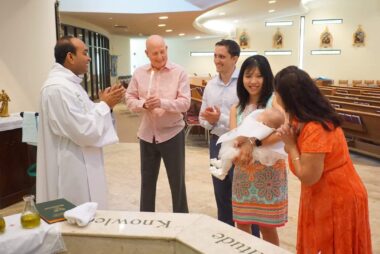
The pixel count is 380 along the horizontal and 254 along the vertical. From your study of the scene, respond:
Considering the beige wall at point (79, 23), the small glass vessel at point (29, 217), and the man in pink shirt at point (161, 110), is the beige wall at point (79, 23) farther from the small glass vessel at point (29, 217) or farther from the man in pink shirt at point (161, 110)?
the small glass vessel at point (29, 217)

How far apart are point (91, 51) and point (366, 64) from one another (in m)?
11.1

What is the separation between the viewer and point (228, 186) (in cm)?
252

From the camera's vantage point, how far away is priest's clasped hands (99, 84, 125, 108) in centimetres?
227

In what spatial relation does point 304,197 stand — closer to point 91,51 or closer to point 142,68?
point 142,68

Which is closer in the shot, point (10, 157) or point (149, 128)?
point (149, 128)

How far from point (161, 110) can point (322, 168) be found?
4.55 feet

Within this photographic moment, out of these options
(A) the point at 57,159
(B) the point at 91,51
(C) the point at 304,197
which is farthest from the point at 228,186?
(B) the point at 91,51

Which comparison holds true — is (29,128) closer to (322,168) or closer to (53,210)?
(53,210)

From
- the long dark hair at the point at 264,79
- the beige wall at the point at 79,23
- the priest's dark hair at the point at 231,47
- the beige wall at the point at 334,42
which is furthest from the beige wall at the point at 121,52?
the long dark hair at the point at 264,79

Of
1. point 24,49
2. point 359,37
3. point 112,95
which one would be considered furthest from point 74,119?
point 359,37

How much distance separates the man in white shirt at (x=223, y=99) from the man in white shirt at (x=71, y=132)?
0.61 metres

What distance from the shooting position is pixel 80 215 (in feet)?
4.97

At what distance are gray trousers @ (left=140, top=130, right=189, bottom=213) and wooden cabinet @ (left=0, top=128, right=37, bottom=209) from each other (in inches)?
64.5

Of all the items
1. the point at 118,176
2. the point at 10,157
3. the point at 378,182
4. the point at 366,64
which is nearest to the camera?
the point at 10,157
